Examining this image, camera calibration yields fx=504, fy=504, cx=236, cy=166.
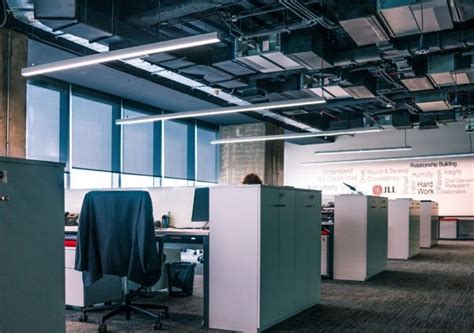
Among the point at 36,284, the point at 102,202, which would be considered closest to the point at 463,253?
the point at 102,202

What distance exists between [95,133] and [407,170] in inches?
359

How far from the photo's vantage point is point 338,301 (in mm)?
5039

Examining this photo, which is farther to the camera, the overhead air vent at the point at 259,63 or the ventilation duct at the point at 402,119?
the ventilation duct at the point at 402,119

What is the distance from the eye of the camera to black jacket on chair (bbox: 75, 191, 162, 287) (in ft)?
12.1

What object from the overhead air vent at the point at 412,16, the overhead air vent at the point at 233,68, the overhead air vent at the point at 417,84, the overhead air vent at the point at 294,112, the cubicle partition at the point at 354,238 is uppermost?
the overhead air vent at the point at 412,16

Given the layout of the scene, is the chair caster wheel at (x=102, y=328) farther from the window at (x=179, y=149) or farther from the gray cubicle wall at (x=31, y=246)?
the window at (x=179, y=149)

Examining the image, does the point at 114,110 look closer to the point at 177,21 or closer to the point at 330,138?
the point at 177,21

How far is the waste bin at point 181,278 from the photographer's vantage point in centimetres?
535

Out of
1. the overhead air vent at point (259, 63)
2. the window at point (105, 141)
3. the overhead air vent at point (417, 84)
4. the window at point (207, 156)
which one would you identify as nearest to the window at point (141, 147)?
the window at point (105, 141)

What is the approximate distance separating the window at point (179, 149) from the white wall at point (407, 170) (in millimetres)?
4145

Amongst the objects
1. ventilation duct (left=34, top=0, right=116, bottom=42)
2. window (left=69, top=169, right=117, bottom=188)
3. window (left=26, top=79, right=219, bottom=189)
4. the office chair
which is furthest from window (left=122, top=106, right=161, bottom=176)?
the office chair

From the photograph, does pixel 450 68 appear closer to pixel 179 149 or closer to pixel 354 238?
pixel 354 238

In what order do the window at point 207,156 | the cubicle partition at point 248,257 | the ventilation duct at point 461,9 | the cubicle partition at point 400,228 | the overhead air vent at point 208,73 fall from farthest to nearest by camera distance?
the window at point 207,156, the cubicle partition at point 400,228, the overhead air vent at point 208,73, the ventilation duct at point 461,9, the cubicle partition at point 248,257

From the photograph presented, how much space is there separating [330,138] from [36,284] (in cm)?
1353
